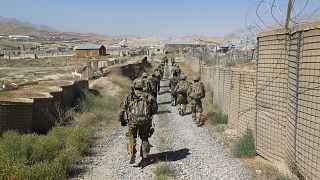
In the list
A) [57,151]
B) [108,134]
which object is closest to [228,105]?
[108,134]

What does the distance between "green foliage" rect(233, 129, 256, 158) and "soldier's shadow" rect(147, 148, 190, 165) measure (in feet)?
3.44

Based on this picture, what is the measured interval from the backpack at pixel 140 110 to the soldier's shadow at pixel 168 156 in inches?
39.9

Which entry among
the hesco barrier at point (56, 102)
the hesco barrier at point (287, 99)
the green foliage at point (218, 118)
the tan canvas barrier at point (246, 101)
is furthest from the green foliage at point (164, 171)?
the green foliage at point (218, 118)

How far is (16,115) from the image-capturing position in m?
9.55

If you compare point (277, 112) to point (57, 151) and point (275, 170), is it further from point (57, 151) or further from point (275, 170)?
point (57, 151)

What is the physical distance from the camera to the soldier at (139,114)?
7691 mm

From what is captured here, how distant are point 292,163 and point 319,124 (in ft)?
4.24

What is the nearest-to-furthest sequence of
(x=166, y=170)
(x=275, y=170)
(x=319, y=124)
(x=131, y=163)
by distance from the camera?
(x=319, y=124) < (x=275, y=170) < (x=166, y=170) < (x=131, y=163)

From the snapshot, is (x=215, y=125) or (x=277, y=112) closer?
(x=277, y=112)

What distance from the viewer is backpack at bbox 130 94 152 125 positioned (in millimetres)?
7671

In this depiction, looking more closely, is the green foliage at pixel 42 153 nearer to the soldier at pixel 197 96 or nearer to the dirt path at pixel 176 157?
the dirt path at pixel 176 157

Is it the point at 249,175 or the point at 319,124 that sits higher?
the point at 319,124

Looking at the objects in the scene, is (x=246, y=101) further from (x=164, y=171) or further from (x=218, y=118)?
(x=164, y=171)

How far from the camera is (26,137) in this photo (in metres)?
8.59
